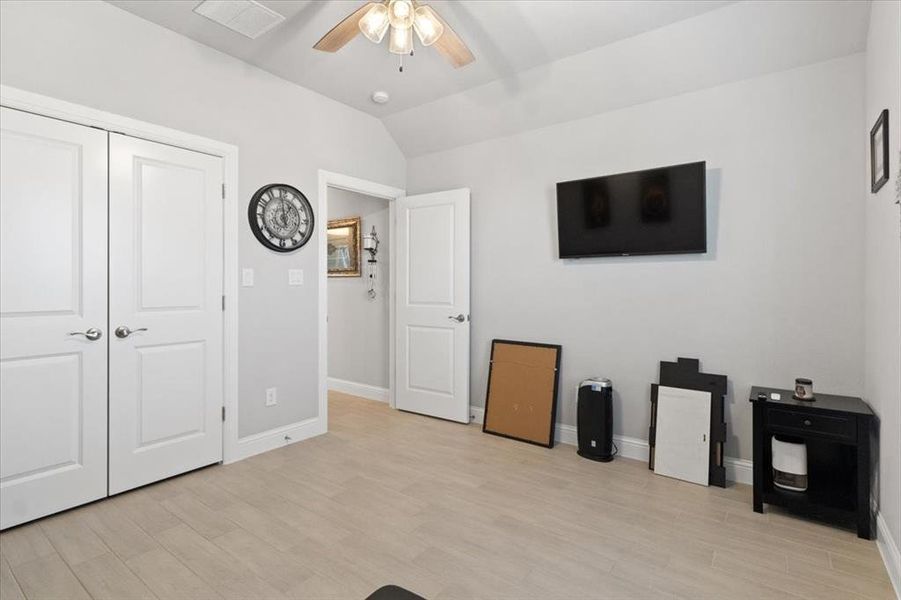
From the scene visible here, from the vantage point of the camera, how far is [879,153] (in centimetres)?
215

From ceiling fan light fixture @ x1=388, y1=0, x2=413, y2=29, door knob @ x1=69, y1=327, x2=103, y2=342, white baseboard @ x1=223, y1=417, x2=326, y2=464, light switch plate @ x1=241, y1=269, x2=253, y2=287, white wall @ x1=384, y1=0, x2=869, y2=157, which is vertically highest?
white wall @ x1=384, y1=0, x2=869, y2=157

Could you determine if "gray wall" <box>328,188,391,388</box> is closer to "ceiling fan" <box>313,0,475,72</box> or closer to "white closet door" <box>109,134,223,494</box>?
"white closet door" <box>109,134,223,494</box>

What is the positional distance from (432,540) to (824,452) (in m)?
2.31

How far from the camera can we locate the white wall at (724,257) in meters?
2.64

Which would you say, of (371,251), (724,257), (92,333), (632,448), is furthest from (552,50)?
(92,333)

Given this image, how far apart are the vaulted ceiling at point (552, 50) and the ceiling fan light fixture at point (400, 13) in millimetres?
629

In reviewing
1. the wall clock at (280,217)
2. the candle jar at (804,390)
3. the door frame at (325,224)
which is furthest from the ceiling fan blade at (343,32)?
the candle jar at (804,390)

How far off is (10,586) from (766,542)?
135 inches

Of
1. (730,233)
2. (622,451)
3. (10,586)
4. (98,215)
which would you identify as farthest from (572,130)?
(10,586)

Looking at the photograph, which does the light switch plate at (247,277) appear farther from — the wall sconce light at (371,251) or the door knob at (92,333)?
the wall sconce light at (371,251)

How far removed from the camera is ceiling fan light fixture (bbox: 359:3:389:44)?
2076mm

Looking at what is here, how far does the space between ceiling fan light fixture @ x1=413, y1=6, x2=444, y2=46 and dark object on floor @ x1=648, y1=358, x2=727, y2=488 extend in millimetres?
2590

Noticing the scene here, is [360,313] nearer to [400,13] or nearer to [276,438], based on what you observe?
[276,438]

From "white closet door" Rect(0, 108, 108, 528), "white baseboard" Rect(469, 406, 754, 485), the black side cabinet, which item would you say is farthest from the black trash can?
"white closet door" Rect(0, 108, 108, 528)
